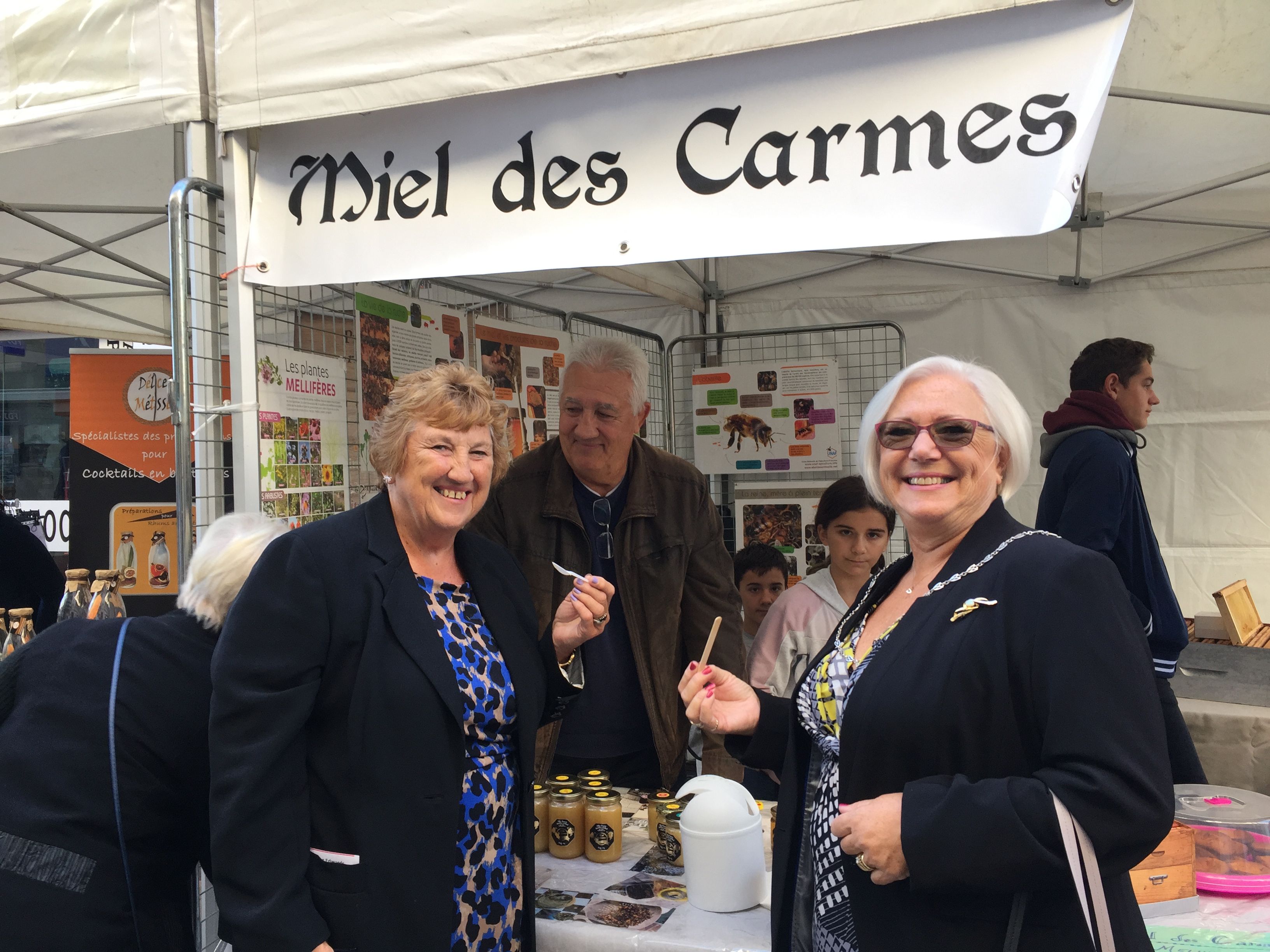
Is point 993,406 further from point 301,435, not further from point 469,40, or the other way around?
point 301,435

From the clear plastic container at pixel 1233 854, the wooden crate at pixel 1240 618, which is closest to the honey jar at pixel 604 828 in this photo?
the clear plastic container at pixel 1233 854

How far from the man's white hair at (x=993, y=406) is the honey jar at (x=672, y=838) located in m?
0.85

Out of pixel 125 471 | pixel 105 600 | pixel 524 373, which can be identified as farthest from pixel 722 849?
pixel 125 471

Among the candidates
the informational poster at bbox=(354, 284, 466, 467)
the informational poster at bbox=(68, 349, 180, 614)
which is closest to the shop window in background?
the informational poster at bbox=(68, 349, 180, 614)

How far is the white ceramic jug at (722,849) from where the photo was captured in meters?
1.70

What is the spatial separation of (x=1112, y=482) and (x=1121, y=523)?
0.17 m

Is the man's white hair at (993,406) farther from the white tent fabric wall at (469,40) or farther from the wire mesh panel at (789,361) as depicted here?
the wire mesh panel at (789,361)

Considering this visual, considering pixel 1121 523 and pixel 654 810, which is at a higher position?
pixel 1121 523

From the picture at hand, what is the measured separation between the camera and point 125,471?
5.25 m

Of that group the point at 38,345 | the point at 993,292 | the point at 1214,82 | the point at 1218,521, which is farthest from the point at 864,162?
the point at 38,345

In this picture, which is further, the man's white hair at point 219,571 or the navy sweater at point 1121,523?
the navy sweater at point 1121,523

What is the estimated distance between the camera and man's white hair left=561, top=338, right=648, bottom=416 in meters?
2.53

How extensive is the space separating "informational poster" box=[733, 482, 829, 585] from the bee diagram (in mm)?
226

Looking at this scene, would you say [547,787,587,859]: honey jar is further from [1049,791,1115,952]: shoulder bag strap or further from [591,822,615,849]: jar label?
[1049,791,1115,952]: shoulder bag strap
